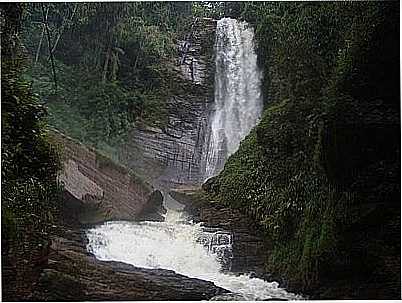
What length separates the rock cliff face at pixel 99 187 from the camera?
2.96 m

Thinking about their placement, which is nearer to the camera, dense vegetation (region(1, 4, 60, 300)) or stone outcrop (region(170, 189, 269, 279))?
dense vegetation (region(1, 4, 60, 300))

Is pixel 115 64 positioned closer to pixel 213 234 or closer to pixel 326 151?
pixel 213 234

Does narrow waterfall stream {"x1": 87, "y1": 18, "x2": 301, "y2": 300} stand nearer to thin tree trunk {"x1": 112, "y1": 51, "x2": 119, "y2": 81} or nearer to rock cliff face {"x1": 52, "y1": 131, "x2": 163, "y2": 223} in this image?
rock cliff face {"x1": 52, "y1": 131, "x2": 163, "y2": 223}

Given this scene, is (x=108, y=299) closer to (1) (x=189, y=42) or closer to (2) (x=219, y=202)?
(2) (x=219, y=202)

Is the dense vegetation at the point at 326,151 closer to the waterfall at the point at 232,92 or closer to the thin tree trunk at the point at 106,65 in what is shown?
the waterfall at the point at 232,92

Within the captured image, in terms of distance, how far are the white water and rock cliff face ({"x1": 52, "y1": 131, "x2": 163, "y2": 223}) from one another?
0.20 feet

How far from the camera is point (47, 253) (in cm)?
288

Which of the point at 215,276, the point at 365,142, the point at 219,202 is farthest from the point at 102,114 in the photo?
the point at 365,142

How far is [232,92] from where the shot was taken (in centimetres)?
318

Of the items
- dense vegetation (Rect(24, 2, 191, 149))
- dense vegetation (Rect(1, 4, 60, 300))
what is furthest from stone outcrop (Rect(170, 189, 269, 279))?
dense vegetation (Rect(1, 4, 60, 300))

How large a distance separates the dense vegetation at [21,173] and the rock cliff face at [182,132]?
0.36 meters

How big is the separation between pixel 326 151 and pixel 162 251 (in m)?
0.82

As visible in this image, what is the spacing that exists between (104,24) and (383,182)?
1373 mm

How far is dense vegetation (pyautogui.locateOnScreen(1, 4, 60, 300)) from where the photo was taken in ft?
9.34
